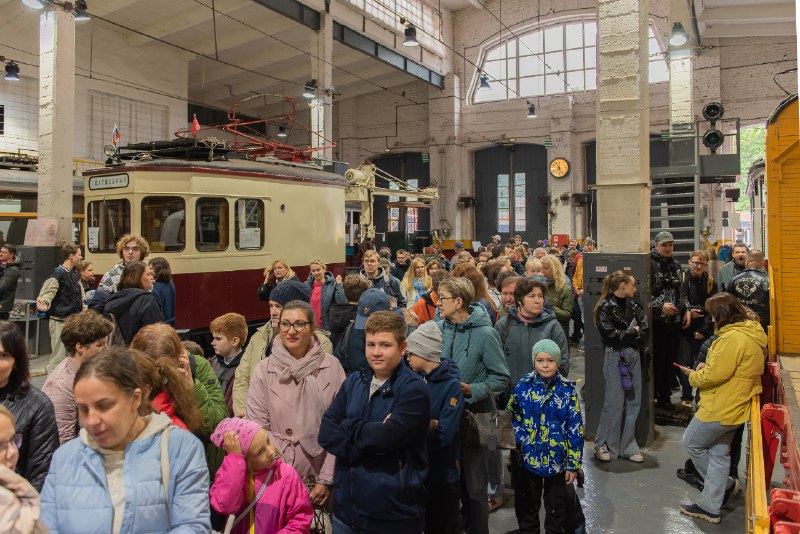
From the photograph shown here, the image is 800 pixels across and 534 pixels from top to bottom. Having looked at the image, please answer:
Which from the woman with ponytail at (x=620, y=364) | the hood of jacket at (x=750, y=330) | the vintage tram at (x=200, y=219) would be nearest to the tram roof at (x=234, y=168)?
the vintage tram at (x=200, y=219)

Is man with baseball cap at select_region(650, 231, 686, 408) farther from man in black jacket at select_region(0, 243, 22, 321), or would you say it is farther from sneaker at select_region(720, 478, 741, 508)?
man in black jacket at select_region(0, 243, 22, 321)

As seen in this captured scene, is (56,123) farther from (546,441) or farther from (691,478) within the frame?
(691,478)

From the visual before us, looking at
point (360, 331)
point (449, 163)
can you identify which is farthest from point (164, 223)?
point (449, 163)

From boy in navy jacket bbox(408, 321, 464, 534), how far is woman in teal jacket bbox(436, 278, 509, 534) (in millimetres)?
399

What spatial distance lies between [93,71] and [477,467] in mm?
18868

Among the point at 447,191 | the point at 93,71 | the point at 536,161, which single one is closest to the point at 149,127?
the point at 93,71

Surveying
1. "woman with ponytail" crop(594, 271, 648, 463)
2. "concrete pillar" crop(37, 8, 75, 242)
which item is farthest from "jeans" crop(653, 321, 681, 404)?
"concrete pillar" crop(37, 8, 75, 242)

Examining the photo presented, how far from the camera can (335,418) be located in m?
2.86

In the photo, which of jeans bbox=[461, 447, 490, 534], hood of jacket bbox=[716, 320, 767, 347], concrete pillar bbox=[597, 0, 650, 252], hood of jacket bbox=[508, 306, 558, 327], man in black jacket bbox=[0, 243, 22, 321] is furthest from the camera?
man in black jacket bbox=[0, 243, 22, 321]

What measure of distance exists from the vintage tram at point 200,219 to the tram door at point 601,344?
508cm

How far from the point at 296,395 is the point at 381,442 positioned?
26.5 inches

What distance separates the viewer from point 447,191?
1029 inches

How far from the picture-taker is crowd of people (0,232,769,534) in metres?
1.99

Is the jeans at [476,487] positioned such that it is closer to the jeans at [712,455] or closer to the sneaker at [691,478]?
the jeans at [712,455]
